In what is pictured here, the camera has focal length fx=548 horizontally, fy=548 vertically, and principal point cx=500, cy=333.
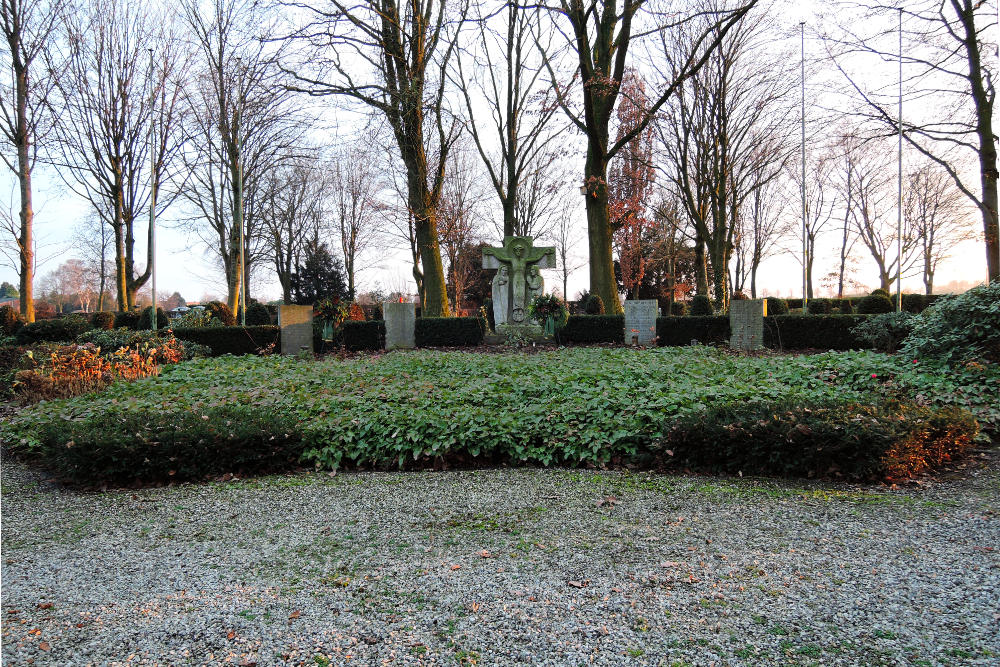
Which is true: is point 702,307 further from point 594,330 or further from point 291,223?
point 291,223

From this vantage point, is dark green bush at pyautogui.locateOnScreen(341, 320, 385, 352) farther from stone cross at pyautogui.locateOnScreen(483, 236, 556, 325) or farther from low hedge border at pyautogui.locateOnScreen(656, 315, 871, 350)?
low hedge border at pyautogui.locateOnScreen(656, 315, 871, 350)

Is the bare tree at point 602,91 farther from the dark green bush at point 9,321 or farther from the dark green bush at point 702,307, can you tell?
the dark green bush at point 9,321

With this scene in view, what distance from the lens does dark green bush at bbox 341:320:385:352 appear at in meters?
13.7

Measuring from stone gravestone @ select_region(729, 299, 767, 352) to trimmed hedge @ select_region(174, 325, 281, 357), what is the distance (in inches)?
433

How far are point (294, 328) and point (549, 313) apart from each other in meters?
6.48

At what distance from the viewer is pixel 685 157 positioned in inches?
811

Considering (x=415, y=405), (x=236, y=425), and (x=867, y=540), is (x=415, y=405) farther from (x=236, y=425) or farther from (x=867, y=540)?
(x=867, y=540)

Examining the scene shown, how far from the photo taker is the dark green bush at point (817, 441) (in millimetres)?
4086

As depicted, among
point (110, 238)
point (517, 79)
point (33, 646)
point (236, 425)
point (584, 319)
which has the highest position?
point (517, 79)

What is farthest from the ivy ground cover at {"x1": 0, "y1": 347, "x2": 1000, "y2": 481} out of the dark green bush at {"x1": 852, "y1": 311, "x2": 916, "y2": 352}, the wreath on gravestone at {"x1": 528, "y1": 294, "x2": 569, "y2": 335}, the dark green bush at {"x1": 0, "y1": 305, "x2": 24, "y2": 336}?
the dark green bush at {"x1": 0, "y1": 305, "x2": 24, "y2": 336}

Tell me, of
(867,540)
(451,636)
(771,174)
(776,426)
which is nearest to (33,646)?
(451,636)

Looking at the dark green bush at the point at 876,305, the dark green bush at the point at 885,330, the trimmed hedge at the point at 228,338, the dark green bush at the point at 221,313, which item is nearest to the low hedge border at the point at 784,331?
the dark green bush at the point at 885,330

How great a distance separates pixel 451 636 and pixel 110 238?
3522 centimetres

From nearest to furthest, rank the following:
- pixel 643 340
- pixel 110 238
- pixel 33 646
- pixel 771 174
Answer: pixel 33 646
pixel 643 340
pixel 771 174
pixel 110 238
